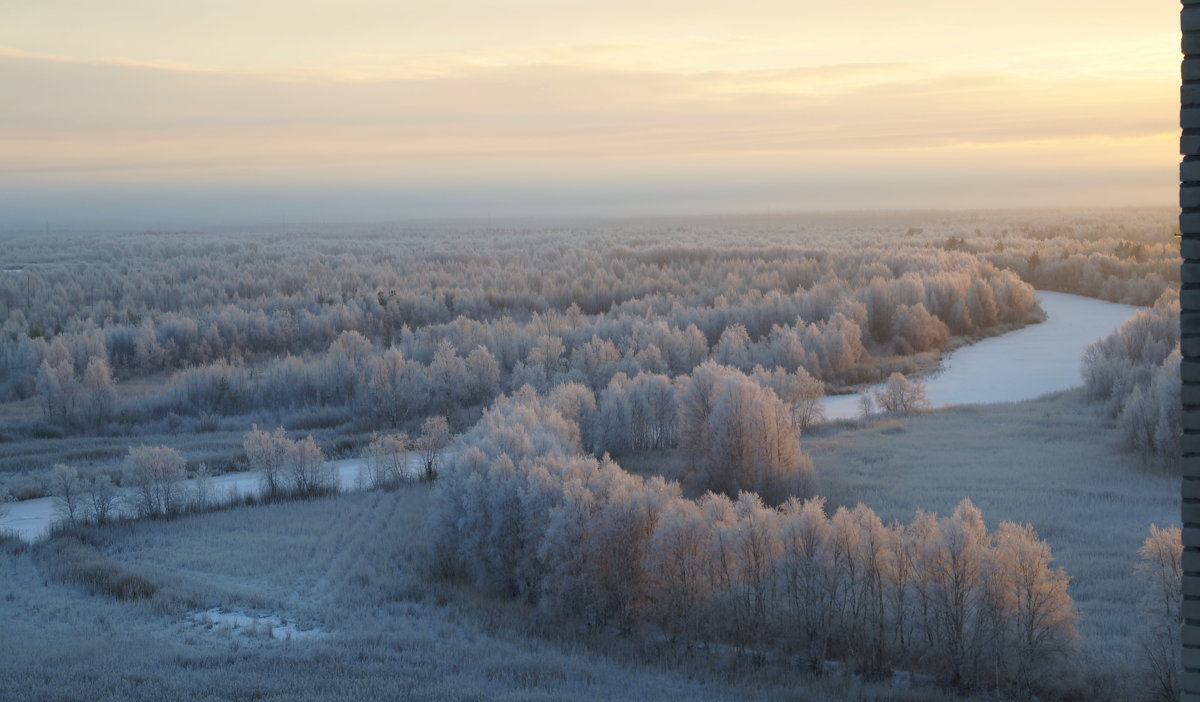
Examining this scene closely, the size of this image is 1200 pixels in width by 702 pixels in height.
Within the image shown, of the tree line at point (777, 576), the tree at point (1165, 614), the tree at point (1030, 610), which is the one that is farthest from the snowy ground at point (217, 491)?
the tree at point (1165, 614)

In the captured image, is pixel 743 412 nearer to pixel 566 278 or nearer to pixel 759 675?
pixel 759 675

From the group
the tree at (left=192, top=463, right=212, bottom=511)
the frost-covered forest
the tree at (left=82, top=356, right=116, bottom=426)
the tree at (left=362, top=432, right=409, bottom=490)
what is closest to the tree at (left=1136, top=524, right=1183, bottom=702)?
the frost-covered forest

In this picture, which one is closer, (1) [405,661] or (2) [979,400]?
(1) [405,661]

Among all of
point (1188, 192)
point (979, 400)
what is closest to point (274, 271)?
point (979, 400)

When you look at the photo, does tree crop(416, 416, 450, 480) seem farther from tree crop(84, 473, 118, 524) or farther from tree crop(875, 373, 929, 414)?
tree crop(875, 373, 929, 414)

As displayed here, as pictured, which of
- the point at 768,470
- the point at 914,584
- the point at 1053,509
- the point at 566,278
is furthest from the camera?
the point at 566,278

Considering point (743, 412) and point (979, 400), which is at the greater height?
point (743, 412)

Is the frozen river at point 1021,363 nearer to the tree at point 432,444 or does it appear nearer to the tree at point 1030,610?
the tree at point 432,444
